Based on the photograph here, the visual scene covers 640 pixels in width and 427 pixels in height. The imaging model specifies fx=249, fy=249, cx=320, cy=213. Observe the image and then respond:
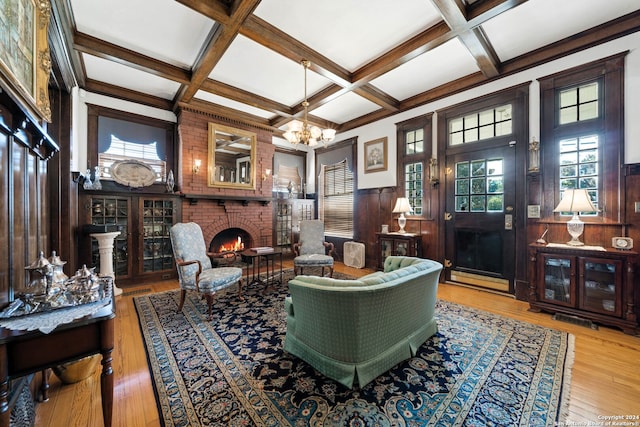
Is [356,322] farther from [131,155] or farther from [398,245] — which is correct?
[131,155]

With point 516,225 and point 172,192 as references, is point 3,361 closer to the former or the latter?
point 172,192

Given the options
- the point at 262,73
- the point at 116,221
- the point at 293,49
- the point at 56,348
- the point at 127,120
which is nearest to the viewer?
the point at 56,348

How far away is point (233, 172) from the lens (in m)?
5.16

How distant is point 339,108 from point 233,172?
2.55 meters

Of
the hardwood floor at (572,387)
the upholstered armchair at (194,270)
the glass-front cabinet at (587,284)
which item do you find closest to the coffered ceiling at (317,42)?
the upholstered armchair at (194,270)

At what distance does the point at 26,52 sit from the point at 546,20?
4633 millimetres

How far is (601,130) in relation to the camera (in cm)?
294

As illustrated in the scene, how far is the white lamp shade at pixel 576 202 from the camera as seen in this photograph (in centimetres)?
276

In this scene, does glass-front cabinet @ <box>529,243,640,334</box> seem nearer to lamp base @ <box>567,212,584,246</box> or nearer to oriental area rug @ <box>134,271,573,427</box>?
lamp base @ <box>567,212,584,246</box>

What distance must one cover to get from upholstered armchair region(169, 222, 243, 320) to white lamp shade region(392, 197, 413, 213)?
2.96m

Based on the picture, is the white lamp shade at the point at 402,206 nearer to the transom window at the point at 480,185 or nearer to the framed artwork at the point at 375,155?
the transom window at the point at 480,185

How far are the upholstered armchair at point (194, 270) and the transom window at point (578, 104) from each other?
4.72m

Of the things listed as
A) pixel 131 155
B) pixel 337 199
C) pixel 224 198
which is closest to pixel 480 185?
pixel 337 199

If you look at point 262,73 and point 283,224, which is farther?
point 283,224
